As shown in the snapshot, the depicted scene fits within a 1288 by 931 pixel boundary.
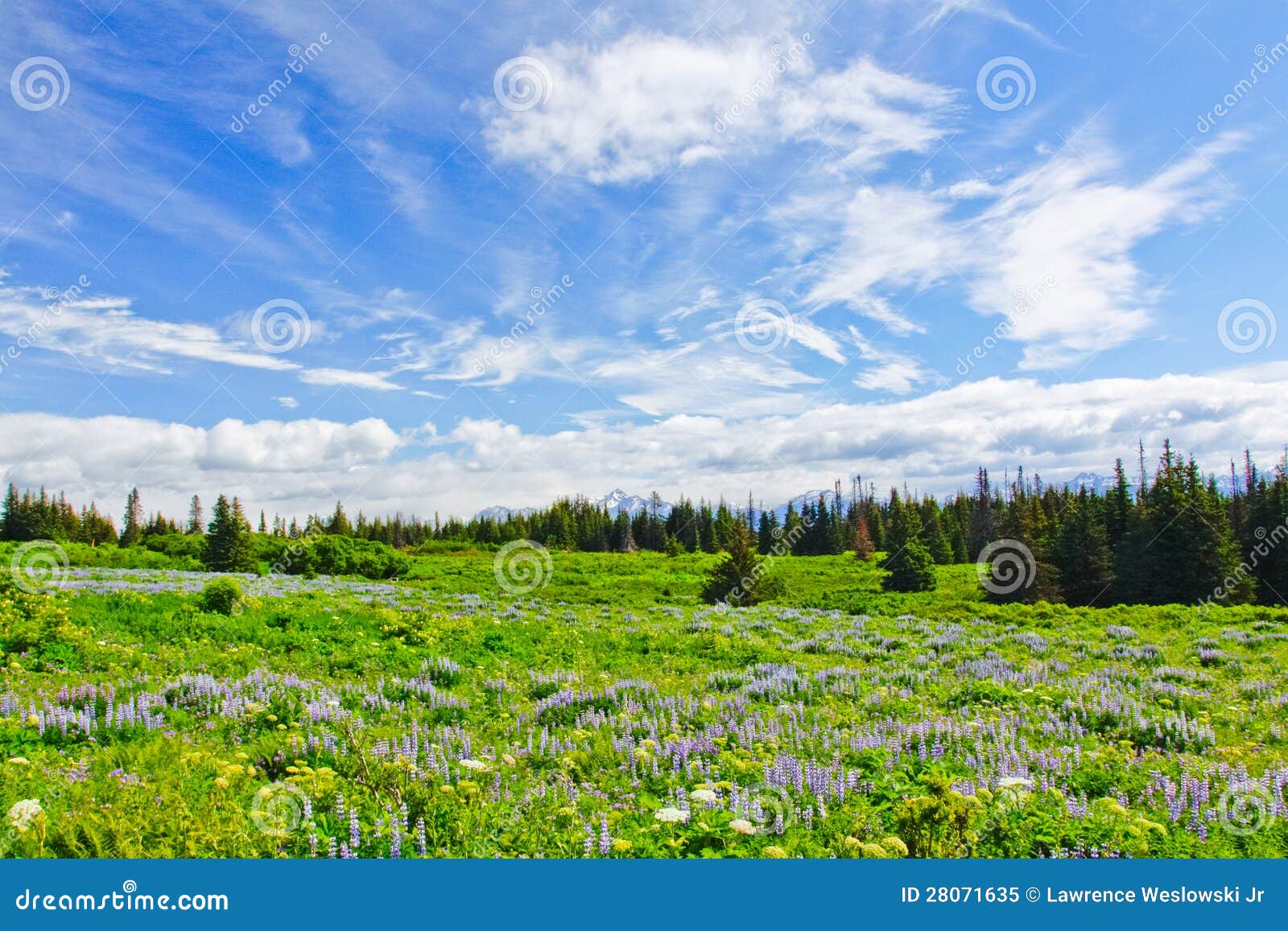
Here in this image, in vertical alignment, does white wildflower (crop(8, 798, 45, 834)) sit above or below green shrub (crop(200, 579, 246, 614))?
below

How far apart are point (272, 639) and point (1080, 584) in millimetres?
60047

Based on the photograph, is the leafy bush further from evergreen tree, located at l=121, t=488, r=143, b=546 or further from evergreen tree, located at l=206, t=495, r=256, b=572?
evergreen tree, located at l=121, t=488, r=143, b=546

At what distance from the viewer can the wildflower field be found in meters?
5.58

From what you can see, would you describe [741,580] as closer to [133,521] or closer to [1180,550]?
[1180,550]

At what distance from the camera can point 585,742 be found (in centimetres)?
870

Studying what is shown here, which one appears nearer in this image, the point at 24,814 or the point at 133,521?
the point at 24,814

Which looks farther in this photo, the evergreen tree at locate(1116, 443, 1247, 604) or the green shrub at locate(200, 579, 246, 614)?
the evergreen tree at locate(1116, 443, 1247, 604)

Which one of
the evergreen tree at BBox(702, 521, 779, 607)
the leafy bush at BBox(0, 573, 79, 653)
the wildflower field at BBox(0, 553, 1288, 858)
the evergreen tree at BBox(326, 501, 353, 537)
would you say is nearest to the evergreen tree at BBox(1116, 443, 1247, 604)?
the evergreen tree at BBox(702, 521, 779, 607)

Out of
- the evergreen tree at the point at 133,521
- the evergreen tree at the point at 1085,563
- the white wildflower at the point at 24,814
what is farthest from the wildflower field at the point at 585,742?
the evergreen tree at the point at 133,521

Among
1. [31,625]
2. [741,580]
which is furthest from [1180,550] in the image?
[31,625]

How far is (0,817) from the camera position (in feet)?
18.0

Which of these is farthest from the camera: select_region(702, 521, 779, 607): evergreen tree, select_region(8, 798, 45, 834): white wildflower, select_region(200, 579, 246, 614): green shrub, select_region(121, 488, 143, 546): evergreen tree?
select_region(121, 488, 143, 546): evergreen tree

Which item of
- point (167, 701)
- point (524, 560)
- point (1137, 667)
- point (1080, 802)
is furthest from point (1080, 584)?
point (167, 701)

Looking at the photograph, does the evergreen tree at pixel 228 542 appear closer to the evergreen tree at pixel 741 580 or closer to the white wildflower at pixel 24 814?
the evergreen tree at pixel 741 580
